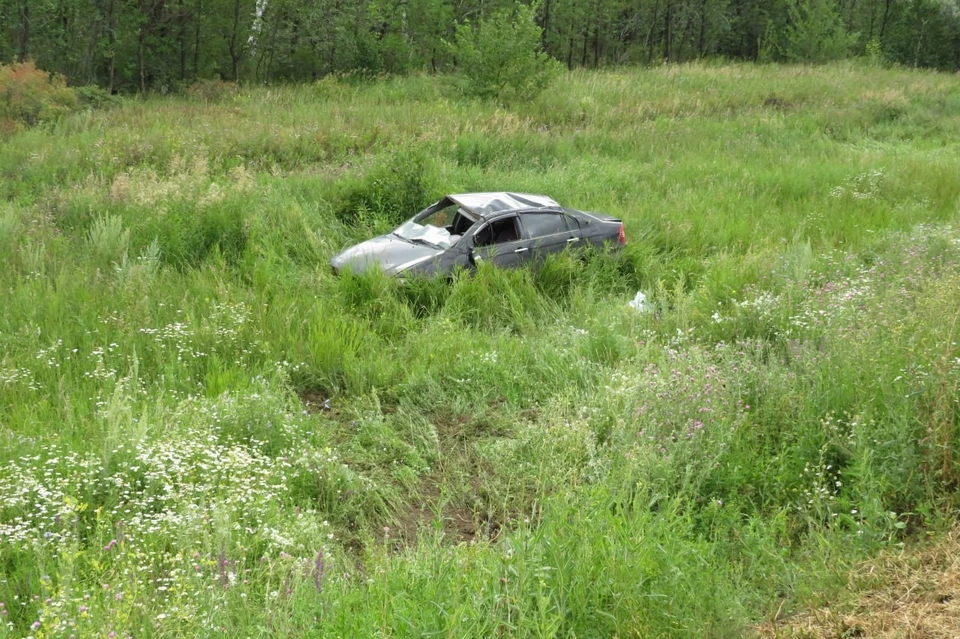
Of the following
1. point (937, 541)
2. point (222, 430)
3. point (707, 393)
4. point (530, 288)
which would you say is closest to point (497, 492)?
point (707, 393)

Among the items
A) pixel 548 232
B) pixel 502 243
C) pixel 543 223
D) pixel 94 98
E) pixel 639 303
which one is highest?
pixel 94 98

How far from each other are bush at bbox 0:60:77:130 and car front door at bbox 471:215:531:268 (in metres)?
13.9

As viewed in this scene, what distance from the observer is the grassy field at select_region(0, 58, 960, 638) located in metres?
3.73

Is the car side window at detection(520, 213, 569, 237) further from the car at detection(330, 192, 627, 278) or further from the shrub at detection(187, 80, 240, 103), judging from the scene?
the shrub at detection(187, 80, 240, 103)

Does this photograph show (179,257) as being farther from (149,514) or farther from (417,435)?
(149,514)

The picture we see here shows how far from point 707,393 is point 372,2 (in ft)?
103

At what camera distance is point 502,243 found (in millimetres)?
10188

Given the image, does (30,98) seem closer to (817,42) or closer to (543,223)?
(543,223)

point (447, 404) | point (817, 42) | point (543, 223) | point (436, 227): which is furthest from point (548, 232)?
point (817, 42)

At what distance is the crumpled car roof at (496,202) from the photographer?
34.1 ft

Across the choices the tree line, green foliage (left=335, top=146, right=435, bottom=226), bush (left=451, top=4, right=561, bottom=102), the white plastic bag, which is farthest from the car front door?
the tree line

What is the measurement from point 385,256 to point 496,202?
1.81 m

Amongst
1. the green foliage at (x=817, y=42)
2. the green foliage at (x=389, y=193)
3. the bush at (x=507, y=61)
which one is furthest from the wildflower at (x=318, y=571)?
the green foliage at (x=817, y=42)

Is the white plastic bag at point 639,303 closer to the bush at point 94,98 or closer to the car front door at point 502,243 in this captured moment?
the car front door at point 502,243
